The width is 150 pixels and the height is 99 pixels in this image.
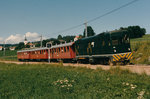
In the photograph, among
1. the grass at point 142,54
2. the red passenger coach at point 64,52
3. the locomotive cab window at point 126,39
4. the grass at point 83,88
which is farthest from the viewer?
the red passenger coach at point 64,52

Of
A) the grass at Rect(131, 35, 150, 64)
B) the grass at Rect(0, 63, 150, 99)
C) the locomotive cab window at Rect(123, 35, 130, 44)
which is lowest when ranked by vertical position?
the grass at Rect(0, 63, 150, 99)

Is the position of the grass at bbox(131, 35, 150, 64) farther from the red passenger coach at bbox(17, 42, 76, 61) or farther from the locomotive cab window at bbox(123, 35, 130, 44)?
the red passenger coach at bbox(17, 42, 76, 61)

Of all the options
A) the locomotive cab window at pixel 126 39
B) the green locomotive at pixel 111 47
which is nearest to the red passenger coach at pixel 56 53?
the green locomotive at pixel 111 47

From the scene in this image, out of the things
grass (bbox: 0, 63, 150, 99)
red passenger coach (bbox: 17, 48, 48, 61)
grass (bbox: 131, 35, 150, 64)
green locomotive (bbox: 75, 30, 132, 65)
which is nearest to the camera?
grass (bbox: 0, 63, 150, 99)

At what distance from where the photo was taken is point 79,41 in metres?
22.0

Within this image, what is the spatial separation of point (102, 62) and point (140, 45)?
7737 mm

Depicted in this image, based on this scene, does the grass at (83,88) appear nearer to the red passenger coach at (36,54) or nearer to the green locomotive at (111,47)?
the green locomotive at (111,47)

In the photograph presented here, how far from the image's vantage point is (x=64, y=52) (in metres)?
25.3

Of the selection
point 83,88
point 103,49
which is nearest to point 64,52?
point 103,49

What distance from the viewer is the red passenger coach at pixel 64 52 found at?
23562 mm

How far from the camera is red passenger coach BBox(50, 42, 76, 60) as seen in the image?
23.6 m

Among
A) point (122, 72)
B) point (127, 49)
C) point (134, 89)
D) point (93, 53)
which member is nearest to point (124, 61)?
point (127, 49)

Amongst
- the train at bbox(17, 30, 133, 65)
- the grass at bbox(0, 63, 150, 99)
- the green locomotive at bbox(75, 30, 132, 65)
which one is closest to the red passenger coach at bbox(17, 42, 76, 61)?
the train at bbox(17, 30, 133, 65)

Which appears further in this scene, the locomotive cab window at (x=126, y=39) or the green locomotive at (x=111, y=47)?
the locomotive cab window at (x=126, y=39)
